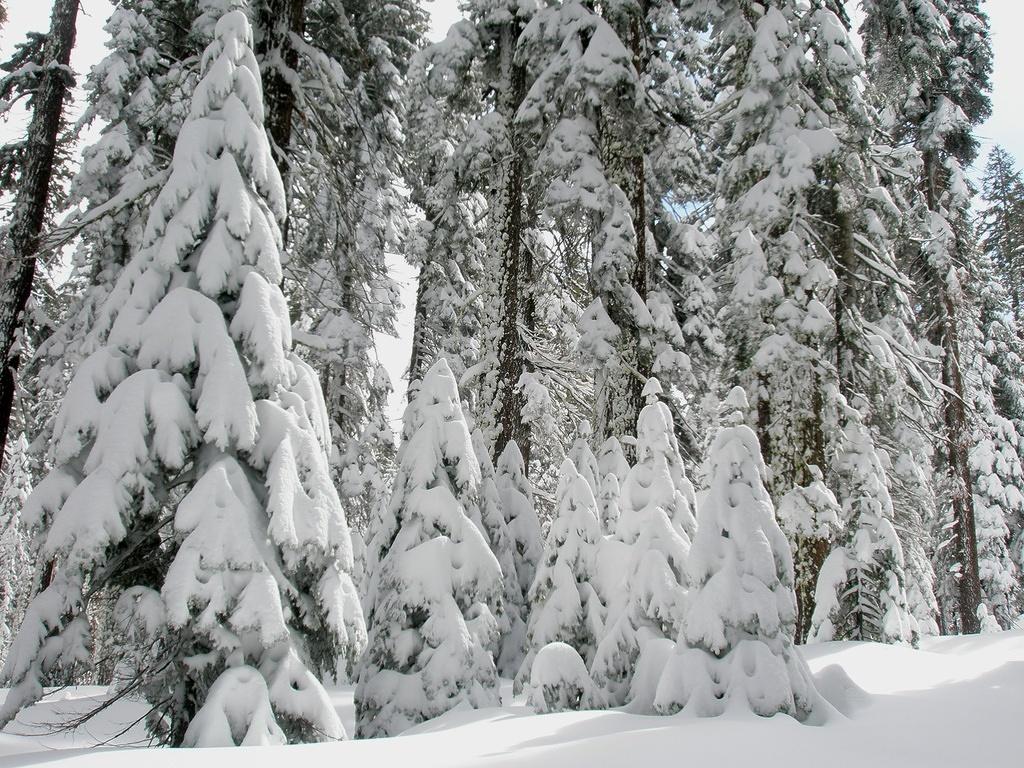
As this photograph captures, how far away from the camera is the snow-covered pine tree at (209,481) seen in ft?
16.5

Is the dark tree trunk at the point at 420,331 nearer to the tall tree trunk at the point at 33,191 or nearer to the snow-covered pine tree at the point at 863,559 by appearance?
the tall tree trunk at the point at 33,191

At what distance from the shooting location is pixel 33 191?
12.0 meters

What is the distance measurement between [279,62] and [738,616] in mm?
7289

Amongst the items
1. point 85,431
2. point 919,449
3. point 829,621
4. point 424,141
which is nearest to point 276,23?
point 85,431

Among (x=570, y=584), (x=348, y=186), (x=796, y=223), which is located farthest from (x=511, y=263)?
(x=570, y=584)

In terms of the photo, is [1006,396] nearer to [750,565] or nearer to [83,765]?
[750,565]

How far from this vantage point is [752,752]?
4316mm

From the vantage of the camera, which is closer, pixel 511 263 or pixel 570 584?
pixel 570 584

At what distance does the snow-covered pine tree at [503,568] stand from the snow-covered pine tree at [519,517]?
0.23m

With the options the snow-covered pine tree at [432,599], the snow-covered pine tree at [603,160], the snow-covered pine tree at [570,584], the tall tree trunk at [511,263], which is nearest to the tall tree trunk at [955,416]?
the snow-covered pine tree at [603,160]

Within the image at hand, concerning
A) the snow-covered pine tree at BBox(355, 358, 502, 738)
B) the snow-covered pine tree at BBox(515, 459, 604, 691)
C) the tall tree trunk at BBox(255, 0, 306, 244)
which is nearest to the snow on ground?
the snow-covered pine tree at BBox(355, 358, 502, 738)

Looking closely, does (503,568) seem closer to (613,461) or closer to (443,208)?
(613,461)

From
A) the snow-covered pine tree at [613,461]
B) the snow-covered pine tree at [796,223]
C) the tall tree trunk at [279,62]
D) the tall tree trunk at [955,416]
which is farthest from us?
the tall tree trunk at [955,416]

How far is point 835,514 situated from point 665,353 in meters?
4.67
